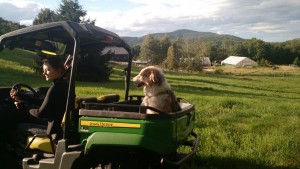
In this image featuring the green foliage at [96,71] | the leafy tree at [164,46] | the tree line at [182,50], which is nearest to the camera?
the green foliage at [96,71]

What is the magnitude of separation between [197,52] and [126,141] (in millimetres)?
74221

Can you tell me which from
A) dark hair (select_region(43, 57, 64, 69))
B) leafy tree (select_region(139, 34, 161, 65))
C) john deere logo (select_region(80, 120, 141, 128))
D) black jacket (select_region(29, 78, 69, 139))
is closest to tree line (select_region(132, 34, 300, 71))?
leafy tree (select_region(139, 34, 161, 65))

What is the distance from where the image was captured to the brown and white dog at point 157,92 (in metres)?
4.75

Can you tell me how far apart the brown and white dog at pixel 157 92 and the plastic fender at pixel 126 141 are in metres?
0.69

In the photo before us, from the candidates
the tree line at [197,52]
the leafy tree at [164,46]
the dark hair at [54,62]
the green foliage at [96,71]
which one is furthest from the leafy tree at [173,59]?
the dark hair at [54,62]

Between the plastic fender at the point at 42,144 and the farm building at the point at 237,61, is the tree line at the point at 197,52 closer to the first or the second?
the farm building at the point at 237,61

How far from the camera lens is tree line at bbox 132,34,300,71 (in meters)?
71.5


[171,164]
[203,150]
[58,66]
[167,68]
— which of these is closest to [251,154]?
[203,150]

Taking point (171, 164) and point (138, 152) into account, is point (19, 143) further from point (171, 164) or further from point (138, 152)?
point (171, 164)

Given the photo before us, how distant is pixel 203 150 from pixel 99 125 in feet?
10.4

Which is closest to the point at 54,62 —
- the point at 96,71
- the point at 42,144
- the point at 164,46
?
the point at 42,144

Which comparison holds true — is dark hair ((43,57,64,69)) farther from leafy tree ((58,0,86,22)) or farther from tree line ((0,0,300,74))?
leafy tree ((58,0,86,22))

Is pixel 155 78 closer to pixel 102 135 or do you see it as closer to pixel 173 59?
pixel 102 135

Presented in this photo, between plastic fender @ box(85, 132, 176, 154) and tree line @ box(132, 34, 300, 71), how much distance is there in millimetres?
47434
